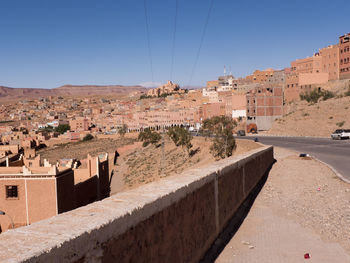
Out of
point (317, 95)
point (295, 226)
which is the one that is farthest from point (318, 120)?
point (295, 226)

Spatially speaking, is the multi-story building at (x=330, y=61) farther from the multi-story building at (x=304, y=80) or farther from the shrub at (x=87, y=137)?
the shrub at (x=87, y=137)

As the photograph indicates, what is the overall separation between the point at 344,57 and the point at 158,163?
165 feet

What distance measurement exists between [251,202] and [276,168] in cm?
Answer: 725

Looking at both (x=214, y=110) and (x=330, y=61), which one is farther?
(x=214, y=110)

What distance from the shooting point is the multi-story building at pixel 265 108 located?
68.3 metres

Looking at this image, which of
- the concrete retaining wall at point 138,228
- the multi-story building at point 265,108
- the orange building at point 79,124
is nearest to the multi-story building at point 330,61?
the multi-story building at point 265,108

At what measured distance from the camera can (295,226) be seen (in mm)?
6852

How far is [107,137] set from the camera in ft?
337

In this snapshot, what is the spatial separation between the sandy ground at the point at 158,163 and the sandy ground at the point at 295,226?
60.5 ft

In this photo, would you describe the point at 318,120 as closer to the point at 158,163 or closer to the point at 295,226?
the point at 158,163

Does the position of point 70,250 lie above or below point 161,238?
above

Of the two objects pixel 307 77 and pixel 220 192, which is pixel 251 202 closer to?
pixel 220 192

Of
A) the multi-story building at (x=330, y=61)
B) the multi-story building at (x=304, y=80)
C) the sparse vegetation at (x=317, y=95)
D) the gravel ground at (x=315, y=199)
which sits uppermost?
the multi-story building at (x=330, y=61)

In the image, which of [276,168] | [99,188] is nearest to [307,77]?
[99,188]
